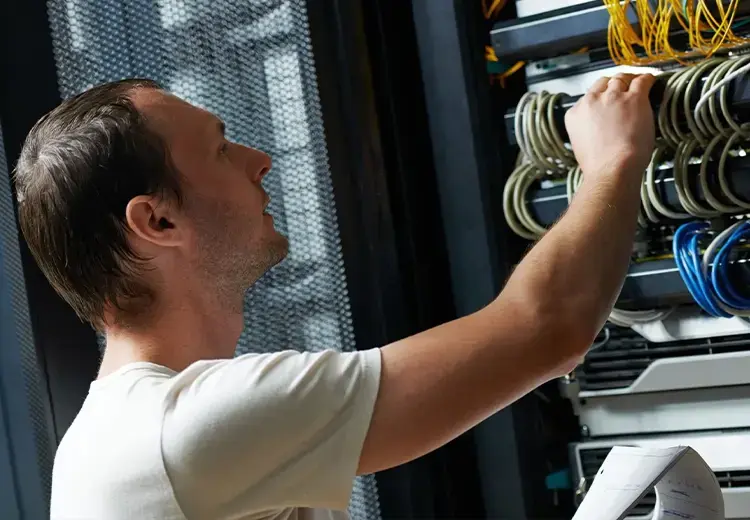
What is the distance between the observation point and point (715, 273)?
1241 millimetres

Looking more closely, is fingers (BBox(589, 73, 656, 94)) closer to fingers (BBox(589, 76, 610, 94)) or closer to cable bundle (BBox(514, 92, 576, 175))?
fingers (BBox(589, 76, 610, 94))

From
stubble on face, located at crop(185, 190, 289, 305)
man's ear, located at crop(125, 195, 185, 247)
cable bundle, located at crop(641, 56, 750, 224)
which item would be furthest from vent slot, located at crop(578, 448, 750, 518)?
man's ear, located at crop(125, 195, 185, 247)

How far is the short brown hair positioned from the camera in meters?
1.15

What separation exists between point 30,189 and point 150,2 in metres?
0.37

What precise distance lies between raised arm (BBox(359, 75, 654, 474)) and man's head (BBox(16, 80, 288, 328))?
276mm

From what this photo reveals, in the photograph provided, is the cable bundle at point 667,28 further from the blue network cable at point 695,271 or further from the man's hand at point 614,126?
the blue network cable at point 695,271

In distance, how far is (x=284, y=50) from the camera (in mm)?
1498

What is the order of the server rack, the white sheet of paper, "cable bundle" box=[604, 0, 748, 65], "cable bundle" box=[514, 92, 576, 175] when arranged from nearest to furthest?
the white sheet of paper → "cable bundle" box=[604, 0, 748, 65] → "cable bundle" box=[514, 92, 576, 175] → the server rack

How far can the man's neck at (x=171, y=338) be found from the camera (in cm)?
117

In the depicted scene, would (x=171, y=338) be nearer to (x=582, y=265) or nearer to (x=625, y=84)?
(x=582, y=265)

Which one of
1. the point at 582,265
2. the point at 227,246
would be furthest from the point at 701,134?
the point at 227,246

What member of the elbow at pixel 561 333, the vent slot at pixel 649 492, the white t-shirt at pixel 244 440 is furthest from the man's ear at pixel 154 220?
the vent slot at pixel 649 492

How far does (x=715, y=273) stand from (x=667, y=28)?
29 centimetres

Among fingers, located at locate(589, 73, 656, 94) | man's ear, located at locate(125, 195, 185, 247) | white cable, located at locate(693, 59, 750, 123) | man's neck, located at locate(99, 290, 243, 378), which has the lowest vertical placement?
man's neck, located at locate(99, 290, 243, 378)
